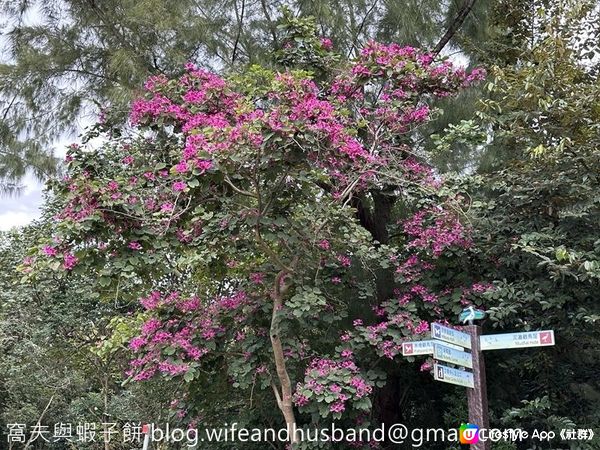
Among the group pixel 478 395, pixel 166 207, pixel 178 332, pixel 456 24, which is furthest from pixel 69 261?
pixel 456 24

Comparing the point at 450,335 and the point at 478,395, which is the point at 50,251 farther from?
the point at 478,395

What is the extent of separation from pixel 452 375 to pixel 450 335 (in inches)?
5.9

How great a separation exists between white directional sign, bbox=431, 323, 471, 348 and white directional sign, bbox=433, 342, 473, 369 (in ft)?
0.10

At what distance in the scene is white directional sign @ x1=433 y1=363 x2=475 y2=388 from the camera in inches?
85.0

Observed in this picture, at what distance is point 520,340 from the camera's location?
2.23 meters

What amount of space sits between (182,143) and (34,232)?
2.59 m

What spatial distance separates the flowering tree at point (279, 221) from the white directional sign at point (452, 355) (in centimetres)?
99

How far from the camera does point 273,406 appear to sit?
4.06 metres

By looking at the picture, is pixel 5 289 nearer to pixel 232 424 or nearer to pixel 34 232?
pixel 34 232

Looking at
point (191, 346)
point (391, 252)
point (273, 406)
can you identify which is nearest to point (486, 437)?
point (391, 252)

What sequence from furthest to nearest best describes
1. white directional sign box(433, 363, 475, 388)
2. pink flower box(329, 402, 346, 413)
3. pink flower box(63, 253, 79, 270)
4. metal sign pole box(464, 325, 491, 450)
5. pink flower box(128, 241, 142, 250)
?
pink flower box(329, 402, 346, 413) < pink flower box(128, 241, 142, 250) < pink flower box(63, 253, 79, 270) < metal sign pole box(464, 325, 491, 450) < white directional sign box(433, 363, 475, 388)

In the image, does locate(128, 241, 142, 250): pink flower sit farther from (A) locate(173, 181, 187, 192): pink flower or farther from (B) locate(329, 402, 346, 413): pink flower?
(B) locate(329, 402, 346, 413): pink flower

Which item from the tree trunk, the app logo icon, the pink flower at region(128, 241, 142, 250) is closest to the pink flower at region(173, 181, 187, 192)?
the pink flower at region(128, 241, 142, 250)

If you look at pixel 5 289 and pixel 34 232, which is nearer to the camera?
pixel 34 232
